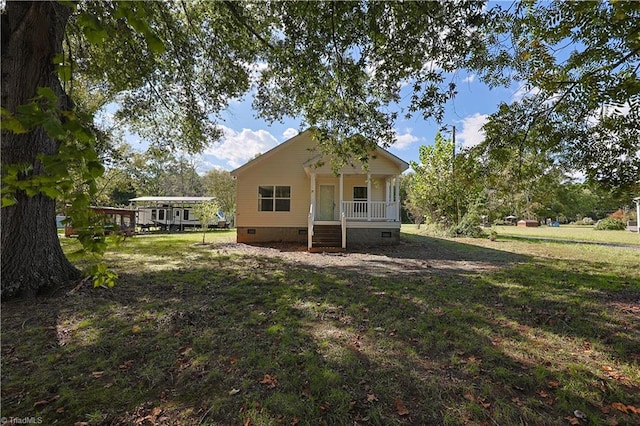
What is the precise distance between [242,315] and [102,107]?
17.3m

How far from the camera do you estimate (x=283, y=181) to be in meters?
14.2

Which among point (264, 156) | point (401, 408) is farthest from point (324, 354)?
point (264, 156)

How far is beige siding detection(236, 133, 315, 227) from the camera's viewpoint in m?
14.1

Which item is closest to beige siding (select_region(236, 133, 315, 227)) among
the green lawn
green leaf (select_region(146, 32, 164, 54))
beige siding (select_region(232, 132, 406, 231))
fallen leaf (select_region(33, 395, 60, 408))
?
beige siding (select_region(232, 132, 406, 231))

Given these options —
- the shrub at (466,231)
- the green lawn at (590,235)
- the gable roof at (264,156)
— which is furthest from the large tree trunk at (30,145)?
the green lawn at (590,235)

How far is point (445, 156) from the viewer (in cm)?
1819

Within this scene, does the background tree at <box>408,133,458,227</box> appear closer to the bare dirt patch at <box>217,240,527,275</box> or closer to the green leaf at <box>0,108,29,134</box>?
the bare dirt patch at <box>217,240,527,275</box>

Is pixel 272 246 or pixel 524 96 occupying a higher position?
pixel 524 96

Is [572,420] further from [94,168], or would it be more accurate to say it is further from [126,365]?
[126,365]

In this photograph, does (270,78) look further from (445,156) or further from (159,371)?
(445,156)

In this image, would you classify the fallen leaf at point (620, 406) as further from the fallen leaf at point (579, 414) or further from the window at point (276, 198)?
the window at point (276, 198)

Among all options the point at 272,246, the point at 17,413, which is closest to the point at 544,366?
the point at 17,413

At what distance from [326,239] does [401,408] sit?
9.92 meters

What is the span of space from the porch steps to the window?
7.76 ft
